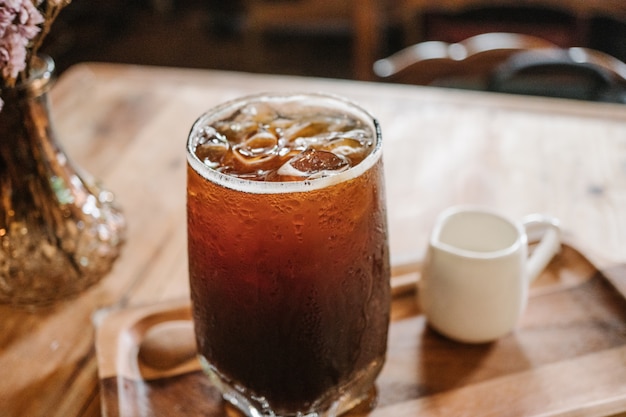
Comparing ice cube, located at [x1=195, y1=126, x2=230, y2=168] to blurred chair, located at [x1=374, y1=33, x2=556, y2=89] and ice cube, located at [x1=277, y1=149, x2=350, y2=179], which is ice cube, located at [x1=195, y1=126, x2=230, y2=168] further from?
blurred chair, located at [x1=374, y1=33, x2=556, y2=89]

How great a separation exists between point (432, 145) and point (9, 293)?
0.75 m

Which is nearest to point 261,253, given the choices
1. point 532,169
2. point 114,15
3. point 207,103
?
point 532,169

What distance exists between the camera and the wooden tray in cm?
74

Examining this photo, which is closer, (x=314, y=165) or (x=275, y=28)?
(x=314, y=165)

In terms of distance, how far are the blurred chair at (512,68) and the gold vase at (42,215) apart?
35.9 inches

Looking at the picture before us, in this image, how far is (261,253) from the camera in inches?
24.3

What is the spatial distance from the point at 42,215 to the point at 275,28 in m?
3.42

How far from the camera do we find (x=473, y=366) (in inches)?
31.1

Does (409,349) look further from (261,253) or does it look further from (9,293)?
(9,293)

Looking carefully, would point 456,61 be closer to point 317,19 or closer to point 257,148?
point 257,148

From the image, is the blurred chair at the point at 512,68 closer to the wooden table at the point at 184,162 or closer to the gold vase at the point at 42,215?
the wooden table at the point at 184,162

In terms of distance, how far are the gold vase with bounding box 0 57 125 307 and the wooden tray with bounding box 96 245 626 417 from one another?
90mm

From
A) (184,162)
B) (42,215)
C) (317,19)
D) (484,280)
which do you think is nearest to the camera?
(484,280)

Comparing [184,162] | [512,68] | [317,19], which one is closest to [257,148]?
[184,162]
